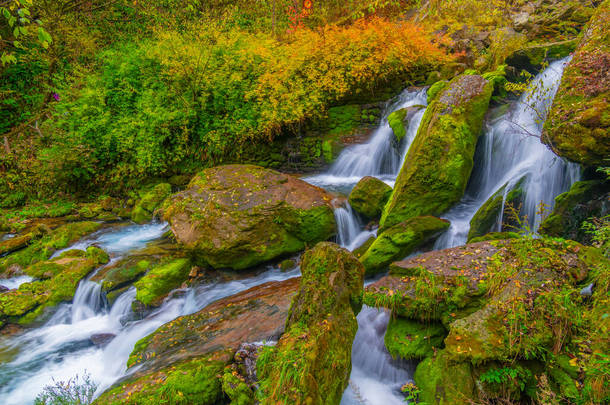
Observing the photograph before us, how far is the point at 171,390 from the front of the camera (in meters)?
3.16

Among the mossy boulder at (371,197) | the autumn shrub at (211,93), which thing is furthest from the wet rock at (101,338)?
the autumn shrub at (211,93)

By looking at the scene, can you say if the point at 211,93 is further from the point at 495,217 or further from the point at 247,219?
the point at 495,217

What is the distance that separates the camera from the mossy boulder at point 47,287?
5.38 m

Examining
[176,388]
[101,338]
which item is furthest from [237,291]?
[176,388]

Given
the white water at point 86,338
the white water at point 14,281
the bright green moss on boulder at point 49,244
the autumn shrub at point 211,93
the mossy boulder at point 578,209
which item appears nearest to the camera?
the white water at point 86,338

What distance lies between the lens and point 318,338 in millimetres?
2893

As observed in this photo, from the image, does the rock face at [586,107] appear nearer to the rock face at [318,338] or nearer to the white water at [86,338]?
the rock face at [318,338]

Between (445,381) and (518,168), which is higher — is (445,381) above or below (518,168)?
below

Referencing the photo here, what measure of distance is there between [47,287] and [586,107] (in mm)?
9493

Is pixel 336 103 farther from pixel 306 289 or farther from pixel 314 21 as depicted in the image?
pixel 306 289

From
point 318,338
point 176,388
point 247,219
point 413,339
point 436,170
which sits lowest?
point 413,339

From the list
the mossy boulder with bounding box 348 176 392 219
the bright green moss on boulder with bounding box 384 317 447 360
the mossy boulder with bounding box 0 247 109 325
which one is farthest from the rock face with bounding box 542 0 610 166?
the mossy boulder with bounding box 0 247 109 325

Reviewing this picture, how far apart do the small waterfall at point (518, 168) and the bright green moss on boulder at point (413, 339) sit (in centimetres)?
225

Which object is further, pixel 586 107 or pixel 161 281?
pixel 161 281
